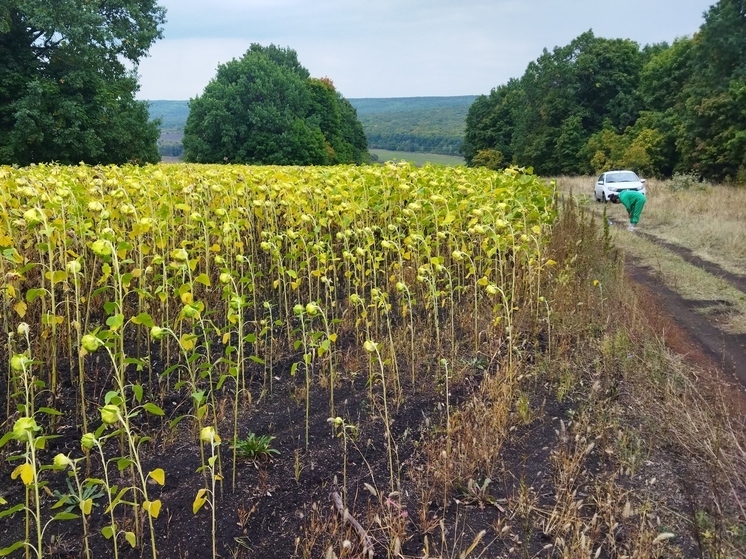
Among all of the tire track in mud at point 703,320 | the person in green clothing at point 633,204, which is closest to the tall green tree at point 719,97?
the person in green clothing at point 633,204

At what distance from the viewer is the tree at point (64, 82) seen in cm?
2330

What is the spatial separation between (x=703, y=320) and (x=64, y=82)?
25.8 m

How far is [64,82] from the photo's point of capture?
82.6 feet

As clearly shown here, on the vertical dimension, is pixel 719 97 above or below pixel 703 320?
above

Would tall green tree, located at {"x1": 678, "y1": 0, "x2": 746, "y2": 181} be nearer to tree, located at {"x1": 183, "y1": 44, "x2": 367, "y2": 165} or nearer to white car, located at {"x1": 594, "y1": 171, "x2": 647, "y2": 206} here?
white car, located at {"x1": 594, "y1": 171, "x2": 647, "y2": 206}

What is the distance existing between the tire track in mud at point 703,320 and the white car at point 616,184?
12.1 m

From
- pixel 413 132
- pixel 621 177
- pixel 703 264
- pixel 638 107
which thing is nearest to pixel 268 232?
pixel 703 264

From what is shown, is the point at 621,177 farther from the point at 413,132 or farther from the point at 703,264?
the point at 413,132

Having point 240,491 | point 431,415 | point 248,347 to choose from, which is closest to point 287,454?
point 240,491

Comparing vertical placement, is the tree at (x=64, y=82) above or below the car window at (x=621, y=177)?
above

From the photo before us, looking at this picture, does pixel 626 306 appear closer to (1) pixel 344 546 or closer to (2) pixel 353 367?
(2) pixel 353 367

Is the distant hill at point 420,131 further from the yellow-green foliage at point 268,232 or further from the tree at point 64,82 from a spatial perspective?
the yellow-green foliage at point 268,232

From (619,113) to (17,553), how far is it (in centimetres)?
5027

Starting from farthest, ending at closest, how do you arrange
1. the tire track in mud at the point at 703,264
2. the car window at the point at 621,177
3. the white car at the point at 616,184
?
the car window at the point at 621,177 → the white car at the point at 616,184 → the tire track in mud at the point at 703,264
